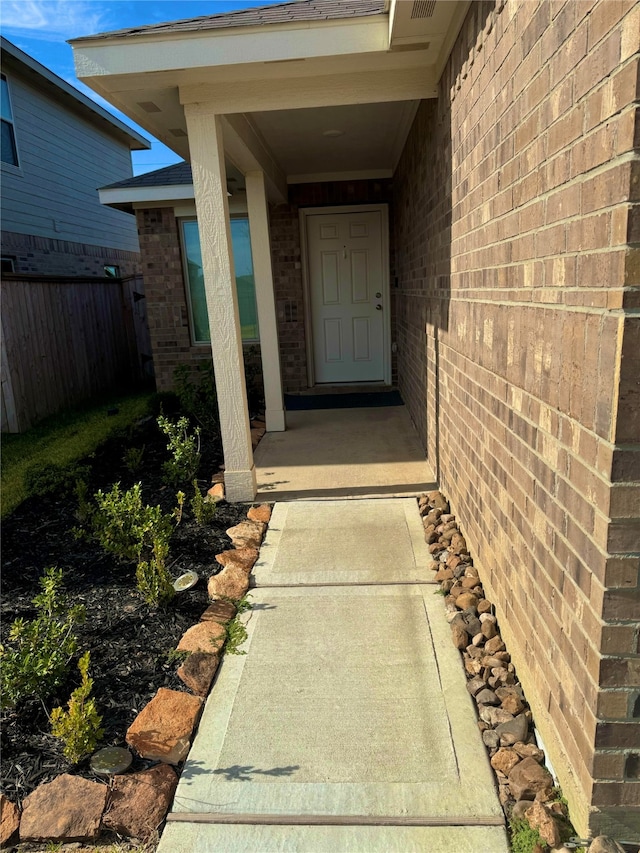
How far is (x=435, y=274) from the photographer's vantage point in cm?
411

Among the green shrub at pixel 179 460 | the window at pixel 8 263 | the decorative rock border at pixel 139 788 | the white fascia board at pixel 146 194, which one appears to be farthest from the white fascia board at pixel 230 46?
the window at pixel 8 263

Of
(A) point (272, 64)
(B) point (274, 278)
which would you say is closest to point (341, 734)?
(A) point (272, 64)

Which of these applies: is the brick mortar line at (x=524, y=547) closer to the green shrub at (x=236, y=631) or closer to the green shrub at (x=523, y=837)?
the green shrub at (x=523, y=837)

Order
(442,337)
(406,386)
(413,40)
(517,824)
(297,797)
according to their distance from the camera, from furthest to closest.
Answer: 1. (406,386)
2. (442,337)
3. (413,40)
4. (297,797)
5. (517,824)

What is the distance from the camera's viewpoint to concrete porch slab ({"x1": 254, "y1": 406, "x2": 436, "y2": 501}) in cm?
441

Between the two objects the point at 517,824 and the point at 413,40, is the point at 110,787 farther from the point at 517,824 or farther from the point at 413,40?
the point at 413,40

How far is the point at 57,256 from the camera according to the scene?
10.8 metres

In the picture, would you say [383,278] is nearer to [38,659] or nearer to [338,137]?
[338,137]

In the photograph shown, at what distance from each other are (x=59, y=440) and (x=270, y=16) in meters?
4.84

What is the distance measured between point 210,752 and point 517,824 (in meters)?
1.03

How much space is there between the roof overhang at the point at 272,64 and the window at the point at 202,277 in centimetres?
373

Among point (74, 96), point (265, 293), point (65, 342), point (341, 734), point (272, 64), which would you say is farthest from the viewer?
point (74, 96)

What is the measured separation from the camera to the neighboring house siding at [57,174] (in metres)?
9.72

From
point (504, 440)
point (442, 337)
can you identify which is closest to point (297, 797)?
point (504, 440)
